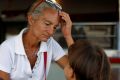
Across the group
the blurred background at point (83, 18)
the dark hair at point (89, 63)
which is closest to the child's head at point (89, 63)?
the dark hair at point (89, 63)

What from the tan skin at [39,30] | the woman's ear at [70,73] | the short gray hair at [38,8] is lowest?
the woman's ear at [70,73]

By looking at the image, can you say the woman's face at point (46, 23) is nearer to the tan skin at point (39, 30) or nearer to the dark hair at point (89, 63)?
the tan skin at point (39, 30)

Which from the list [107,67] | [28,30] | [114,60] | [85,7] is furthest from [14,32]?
[107,67]

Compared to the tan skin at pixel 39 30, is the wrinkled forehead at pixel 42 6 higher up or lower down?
higher up

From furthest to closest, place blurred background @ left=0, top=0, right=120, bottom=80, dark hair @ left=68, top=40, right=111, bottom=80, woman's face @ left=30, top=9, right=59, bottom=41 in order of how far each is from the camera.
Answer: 1. blurred background @ left=0, top=0, right=120, bottom=80
2. woman's face @ left=30, top=9, right=59, bottom=41
3. dark hair @ left=68, top=40, right=111, bottom=80

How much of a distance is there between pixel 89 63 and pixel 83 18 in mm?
4458

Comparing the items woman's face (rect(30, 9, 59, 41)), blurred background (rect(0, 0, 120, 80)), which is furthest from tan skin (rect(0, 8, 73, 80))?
blurred background (rect(0, 0, 120, 80))

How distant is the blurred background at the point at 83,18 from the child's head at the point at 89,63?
311 cm

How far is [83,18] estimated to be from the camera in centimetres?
630

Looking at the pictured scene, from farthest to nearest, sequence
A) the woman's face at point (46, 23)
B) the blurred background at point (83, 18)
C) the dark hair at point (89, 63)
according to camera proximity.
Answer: the blurred background at point (83, 18) < the woman's face at point (46, 23) < the dark hair at point (89, 63)

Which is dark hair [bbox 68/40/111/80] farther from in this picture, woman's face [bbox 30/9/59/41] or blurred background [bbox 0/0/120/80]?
blurred background [bbox 0/0/120/80]

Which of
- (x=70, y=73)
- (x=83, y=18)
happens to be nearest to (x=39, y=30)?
(x=70, y=73)

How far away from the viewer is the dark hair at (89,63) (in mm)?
1863

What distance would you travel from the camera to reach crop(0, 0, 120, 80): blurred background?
215 inches
